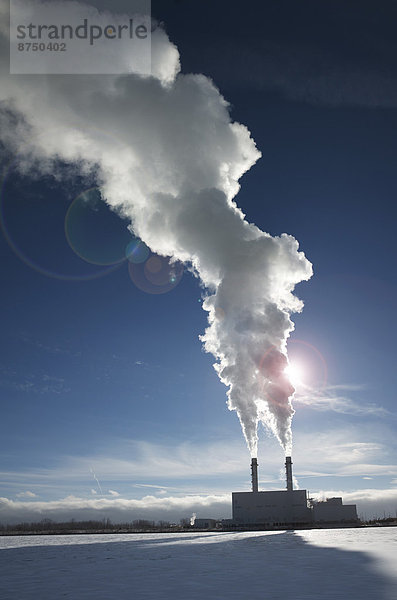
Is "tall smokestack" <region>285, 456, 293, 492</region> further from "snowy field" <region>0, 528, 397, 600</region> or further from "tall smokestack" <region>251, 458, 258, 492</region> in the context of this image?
"snowy field" <region>0, 528, 397, 600</region>

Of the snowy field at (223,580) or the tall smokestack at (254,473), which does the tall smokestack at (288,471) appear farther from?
the snowy field at (223,580)

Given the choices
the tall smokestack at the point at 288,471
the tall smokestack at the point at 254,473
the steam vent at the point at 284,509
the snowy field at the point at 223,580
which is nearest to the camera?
the snowy field at the point at 223,580

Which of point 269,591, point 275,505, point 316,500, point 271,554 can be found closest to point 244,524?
point 275,505

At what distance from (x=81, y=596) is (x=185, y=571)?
10.0 m

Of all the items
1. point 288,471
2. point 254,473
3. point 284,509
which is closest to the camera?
point 284,509

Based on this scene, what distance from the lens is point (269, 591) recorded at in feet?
62.3

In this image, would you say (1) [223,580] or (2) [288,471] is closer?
(1) [223,580]

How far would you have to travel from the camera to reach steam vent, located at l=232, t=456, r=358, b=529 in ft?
292

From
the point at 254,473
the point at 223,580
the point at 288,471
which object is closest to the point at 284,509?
the point at 288,471

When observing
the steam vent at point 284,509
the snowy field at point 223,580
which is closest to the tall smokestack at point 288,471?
the steam vent at point 284,509

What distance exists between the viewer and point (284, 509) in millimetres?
89625

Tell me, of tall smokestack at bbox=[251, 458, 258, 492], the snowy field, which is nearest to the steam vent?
tall smokestack at bbox=[251, 458, 258, 492]

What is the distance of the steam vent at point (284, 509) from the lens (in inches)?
3506

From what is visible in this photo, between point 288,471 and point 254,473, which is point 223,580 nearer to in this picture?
point 288,471
